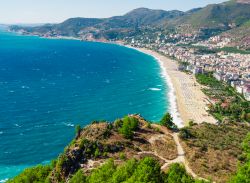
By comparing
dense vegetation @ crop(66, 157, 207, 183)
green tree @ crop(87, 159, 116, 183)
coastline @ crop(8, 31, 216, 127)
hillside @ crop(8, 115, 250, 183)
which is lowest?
coastline @ crop(8, 31, 216, 127)

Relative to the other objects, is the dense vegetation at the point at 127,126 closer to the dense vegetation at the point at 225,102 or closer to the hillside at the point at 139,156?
the hillside at the point at 139,156

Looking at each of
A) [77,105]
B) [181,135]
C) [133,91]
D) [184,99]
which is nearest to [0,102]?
[77,105]

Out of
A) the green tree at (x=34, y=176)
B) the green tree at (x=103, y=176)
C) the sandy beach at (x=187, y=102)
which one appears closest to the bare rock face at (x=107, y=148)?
the green tree at (x=34, y=176)

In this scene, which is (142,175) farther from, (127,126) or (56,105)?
(56,105)

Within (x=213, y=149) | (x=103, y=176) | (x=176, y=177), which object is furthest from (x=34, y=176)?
(x=213, y=149)

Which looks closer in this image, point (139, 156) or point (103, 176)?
point (103, 176)

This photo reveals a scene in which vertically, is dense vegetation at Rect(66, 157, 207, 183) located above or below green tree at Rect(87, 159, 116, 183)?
above

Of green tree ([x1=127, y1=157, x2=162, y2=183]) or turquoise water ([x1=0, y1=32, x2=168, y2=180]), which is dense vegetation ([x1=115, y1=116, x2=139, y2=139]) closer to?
turquoise water ([x1=0, y1=32, x2=168, y2=180])

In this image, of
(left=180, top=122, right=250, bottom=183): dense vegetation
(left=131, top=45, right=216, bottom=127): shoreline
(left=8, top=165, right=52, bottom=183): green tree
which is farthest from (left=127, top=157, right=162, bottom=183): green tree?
(left=131, top=45, right=216, bottom=127): shoreline
